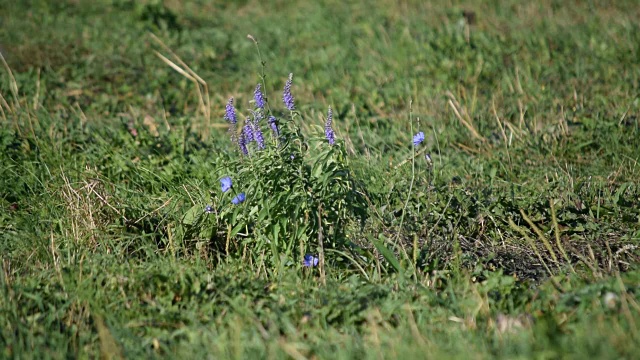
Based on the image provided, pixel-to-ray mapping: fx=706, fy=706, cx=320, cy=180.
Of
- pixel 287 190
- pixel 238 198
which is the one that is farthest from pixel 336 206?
pixel 238 198

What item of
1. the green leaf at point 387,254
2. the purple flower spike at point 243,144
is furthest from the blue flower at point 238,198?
the green leaf at point 387,254

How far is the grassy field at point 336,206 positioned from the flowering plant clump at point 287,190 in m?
0.01

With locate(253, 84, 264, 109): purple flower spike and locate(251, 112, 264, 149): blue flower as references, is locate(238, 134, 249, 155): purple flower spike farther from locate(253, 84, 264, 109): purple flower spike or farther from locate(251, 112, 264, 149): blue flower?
locate(253, 84, 264, 109): purple flower spike

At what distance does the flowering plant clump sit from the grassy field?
13 mm

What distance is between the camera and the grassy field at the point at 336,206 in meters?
2.63

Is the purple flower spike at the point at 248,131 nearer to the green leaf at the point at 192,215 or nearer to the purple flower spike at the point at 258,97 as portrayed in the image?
the purple flower spike at the point at 258,97

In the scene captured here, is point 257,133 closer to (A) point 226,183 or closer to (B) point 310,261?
(A) point 226,183

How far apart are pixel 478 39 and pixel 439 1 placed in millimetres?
1604

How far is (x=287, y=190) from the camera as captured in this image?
308 cm

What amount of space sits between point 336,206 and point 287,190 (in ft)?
0.83

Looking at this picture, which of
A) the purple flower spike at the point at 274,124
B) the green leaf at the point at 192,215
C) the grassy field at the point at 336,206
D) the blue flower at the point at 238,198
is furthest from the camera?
the green leaf at the point at 192,215

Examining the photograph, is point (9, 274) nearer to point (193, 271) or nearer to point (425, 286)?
point (193, 271)

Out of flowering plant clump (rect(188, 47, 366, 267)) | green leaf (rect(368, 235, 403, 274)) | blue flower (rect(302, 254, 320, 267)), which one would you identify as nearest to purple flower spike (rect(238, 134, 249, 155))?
flowering plant clump (rect(188, 47, 366, 267))

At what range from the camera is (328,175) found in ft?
9.88
